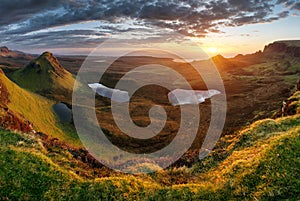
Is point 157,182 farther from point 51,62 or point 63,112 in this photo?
point 51,62

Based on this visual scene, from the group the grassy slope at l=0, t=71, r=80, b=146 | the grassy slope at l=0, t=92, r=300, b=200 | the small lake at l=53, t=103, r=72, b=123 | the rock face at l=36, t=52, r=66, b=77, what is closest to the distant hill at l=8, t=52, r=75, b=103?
the rock face at l=36, t=52, r=66, b=77

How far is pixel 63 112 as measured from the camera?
96812 mm

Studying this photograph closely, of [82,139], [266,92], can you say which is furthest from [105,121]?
[266,92]

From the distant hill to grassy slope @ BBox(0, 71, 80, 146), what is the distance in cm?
5475

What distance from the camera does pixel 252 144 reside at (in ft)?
77.3

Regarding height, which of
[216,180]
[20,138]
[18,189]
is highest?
[20,138]

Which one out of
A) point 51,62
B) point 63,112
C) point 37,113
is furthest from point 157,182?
point 51,62

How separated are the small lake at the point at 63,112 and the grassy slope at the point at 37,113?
217 centimetres

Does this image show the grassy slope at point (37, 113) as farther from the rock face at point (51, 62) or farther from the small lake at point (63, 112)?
the rock face at point (51, 62)

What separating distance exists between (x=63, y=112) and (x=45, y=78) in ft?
250

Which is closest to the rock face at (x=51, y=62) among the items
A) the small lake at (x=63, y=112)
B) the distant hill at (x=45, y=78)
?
the distant hill at (x=45, y=78)

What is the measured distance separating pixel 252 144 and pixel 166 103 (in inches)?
6441

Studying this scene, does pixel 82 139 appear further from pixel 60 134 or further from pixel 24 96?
pixel 24 96

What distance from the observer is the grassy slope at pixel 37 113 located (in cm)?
7419
